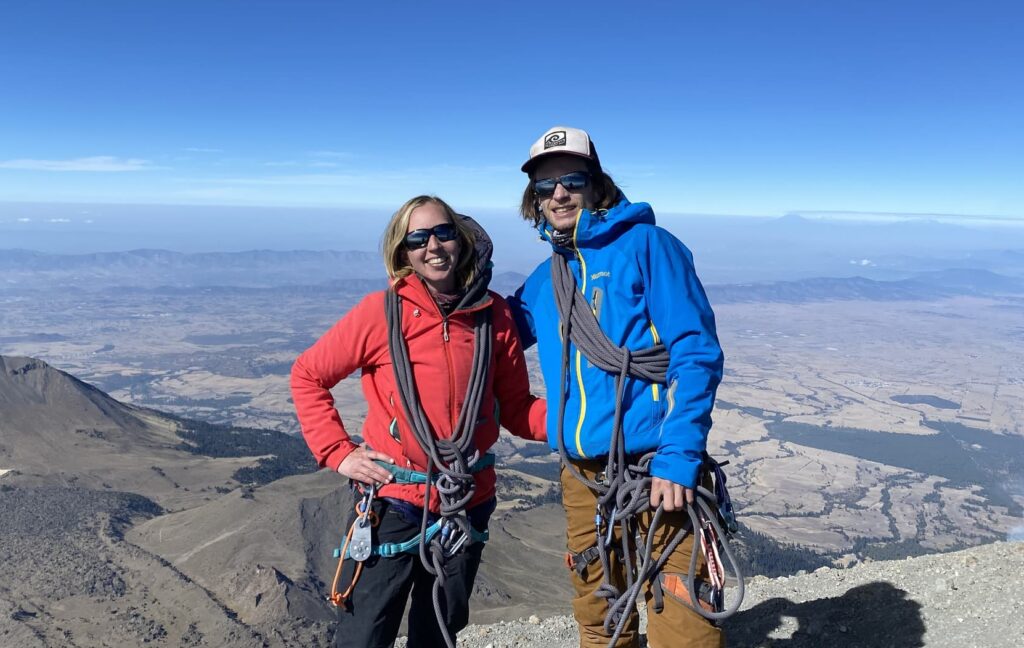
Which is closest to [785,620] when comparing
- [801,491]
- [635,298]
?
[635,298]

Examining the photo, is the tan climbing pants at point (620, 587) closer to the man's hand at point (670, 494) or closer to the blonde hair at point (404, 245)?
the man's hand at point (670, 494)

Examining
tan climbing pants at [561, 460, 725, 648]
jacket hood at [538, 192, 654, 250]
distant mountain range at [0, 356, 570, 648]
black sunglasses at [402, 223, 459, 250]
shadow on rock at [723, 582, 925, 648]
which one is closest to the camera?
tan climbing pants at [561, 460, 725, 648]

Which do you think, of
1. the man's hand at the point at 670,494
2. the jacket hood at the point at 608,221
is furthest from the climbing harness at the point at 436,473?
the man's hand at the point at 670,494

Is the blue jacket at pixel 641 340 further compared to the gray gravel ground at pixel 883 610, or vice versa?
the gray gravel ground at pixel 883 610

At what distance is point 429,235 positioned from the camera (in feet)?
16.7

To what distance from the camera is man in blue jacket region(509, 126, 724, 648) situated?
179 inches

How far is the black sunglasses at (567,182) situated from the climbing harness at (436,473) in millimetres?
967

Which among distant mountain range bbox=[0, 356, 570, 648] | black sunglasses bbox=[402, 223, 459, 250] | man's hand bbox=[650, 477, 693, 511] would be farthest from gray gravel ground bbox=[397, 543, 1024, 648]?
distant mountain range bbox=[0, 356, 570, 648]

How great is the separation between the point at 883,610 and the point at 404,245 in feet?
26.3

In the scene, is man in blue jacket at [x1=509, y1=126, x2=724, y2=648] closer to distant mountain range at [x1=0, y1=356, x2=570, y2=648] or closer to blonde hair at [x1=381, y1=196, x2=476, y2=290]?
blonde hair at [x1=381, y1=196, x2=476, y2=290]

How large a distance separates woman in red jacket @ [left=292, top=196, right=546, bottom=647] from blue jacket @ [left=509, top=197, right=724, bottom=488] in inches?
25.0

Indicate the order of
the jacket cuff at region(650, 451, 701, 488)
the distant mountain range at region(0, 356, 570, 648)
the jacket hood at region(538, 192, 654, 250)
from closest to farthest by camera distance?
the jacket cuff at region(650, 451, 701, 488), the jacket hood at region(538, 192, 654, 250), the distant mountain range at region(0, 356, 570, 648)

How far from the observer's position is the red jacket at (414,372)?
521 cm

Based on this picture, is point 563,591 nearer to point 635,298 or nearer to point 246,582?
point 246,582
